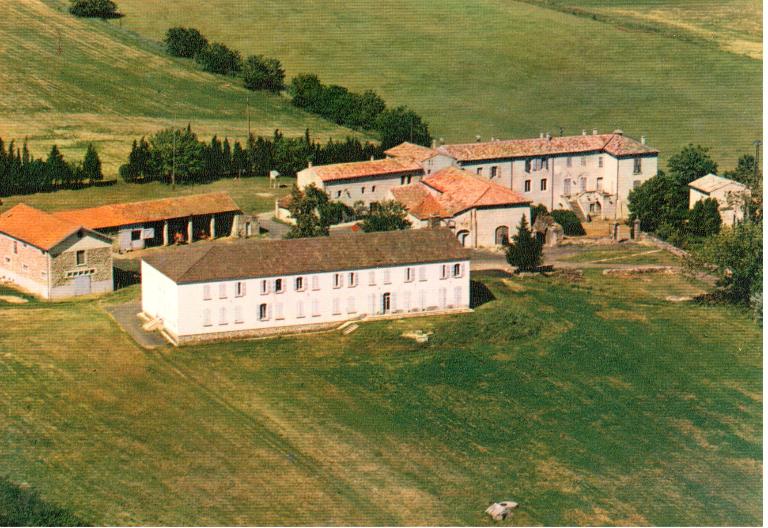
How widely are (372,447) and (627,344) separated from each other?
19.7 metres

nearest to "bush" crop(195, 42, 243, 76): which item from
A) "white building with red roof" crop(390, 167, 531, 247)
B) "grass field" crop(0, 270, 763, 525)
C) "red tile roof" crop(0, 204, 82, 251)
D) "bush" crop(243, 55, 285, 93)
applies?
"bush" crop(243, 55, 285, 93)

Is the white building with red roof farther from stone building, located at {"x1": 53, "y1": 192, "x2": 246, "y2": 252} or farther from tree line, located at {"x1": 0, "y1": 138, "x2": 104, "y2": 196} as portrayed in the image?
tree line, located at {"x1": 0, "y1": 138, "x2": 104, "y2": 196}

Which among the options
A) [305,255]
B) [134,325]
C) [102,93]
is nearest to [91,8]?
[102,93]

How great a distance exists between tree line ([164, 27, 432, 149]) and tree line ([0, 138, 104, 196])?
26.1 meters

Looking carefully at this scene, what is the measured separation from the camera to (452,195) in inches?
3698

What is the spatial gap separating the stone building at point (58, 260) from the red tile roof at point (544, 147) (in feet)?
106

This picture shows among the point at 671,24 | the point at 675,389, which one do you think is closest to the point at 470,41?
the point at 671,24

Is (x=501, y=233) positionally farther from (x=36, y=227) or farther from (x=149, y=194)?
(x=36, y=227)

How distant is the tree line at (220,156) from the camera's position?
110 metres

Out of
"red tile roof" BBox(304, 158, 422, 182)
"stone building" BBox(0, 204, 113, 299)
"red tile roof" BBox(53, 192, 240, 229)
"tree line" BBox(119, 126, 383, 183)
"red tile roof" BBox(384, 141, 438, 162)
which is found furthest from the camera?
"tree line" BBox(119, 126, 383, 183)

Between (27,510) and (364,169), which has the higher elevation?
(364,169)

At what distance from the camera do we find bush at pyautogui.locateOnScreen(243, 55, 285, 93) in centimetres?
14038

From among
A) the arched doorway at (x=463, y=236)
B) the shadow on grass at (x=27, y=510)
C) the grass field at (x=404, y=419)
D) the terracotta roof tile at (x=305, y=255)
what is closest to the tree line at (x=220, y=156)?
the arched doorway at (x=463, y=236)

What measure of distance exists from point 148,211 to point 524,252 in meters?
25.5
